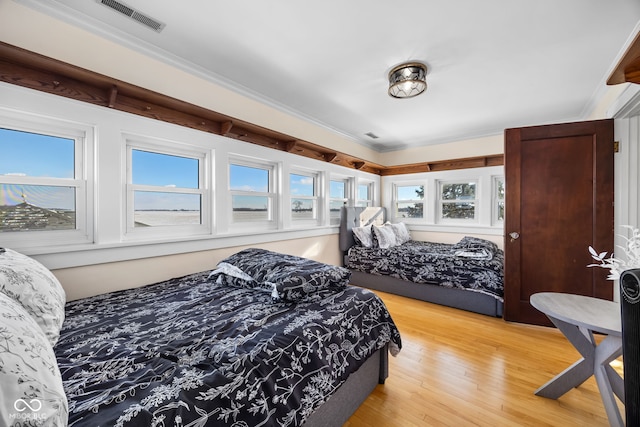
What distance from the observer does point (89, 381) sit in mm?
830

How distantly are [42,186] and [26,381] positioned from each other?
167 cm

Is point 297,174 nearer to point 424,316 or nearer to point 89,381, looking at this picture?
point 424,316

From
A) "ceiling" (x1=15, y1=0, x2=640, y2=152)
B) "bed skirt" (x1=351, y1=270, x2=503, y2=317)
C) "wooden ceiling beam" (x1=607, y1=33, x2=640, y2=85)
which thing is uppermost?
"ceiling" (x1=15, y1=0, x2=640, y2=152)

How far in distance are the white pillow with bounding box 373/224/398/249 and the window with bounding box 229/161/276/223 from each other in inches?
68.7

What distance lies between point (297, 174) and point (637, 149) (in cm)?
329

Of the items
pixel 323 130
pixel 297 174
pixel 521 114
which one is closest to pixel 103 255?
pixel 297 174

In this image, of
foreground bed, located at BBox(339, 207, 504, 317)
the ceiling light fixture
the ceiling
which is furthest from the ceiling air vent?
foreground bed, located at BBox(339, 207, 504, 317)

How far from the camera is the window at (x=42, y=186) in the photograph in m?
1.50

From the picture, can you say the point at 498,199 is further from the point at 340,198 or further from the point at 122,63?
the point at 122,63

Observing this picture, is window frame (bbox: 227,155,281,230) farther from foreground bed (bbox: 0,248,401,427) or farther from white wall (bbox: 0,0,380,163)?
foreground bed (bbox: 0,248,401,427)

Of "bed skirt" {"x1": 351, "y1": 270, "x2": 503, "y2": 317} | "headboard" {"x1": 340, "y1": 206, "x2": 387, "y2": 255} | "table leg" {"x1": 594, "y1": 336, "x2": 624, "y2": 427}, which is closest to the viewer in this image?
"table leg" {"x1": 594, "y1": 336, "x2": 624, "y2": 427}

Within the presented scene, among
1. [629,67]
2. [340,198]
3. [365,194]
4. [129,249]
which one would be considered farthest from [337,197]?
[629,67]

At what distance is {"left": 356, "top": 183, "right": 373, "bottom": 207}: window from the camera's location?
474 centimetres

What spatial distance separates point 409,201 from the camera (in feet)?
16.0
